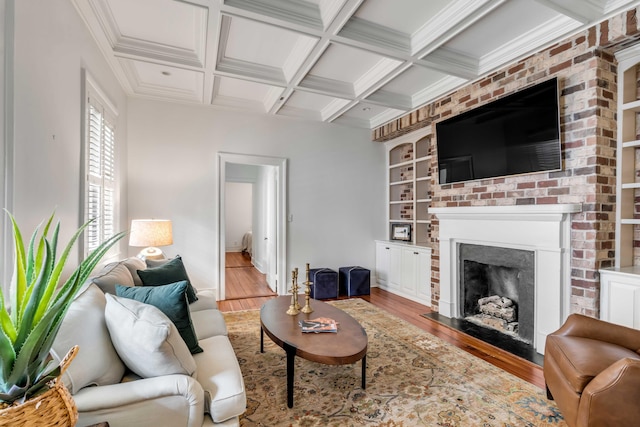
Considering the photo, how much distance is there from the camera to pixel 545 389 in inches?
84.3

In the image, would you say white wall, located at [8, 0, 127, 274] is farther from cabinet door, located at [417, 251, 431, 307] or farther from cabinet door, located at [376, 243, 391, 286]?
cabinet door, located at [376, 243, 391, 286]

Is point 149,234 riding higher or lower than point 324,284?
higher

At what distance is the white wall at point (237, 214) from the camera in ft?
32.0

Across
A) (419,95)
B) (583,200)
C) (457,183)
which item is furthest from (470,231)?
(419,95)

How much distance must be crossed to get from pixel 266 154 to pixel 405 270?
2728 mm

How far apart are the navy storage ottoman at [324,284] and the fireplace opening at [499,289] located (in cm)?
178

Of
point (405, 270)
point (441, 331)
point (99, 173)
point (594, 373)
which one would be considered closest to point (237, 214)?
point (405, 270)

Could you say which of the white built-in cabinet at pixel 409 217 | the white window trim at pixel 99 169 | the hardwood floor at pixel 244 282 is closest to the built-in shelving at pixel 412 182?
the white built-in cabinet at pixel 409 217

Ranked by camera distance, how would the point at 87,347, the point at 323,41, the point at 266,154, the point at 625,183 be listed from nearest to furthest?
1. the point at 87,347
2. the point at 625,183
3. the point at 323,41
4. the point at 266,154

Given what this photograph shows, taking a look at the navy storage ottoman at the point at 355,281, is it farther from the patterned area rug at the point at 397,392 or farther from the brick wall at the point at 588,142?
the brick wall at the point at 588,142

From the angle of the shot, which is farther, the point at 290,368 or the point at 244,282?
the point at 244,282

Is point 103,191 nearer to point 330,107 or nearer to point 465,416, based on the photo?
point 330,107

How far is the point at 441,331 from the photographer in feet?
10.7

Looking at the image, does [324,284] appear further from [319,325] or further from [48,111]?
[48,111]
